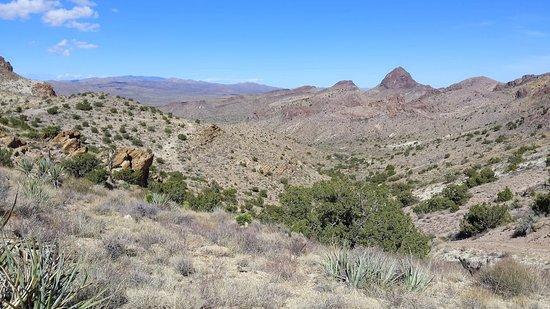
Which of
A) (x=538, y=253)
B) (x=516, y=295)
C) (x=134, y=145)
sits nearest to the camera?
(x=516, y=295)

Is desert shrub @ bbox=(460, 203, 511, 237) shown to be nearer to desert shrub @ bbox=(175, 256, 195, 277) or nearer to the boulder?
desert shrub @ bbox=(175, 256, 195, 277)

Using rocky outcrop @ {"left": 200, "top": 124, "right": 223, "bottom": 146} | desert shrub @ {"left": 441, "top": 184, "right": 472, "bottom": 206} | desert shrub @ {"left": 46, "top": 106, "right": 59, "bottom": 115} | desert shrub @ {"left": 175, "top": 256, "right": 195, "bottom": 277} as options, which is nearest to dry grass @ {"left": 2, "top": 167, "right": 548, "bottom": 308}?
desert shrub @ {"left": 175, "top": 256, "right": 195, "bottom": 277}

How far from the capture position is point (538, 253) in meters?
13.4

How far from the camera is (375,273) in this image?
7.76 metres

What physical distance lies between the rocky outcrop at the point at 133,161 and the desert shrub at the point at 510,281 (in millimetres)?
20757

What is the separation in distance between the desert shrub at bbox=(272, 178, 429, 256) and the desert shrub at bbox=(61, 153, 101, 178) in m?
11.3

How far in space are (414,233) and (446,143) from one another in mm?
55830

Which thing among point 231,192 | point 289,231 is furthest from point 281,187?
point 289,231

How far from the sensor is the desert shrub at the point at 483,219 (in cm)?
2125

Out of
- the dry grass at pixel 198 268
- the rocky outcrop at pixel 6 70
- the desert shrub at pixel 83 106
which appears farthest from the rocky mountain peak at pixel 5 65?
the dry grass at pixel 198 268

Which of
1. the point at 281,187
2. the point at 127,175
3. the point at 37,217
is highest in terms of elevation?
the point at 37,217

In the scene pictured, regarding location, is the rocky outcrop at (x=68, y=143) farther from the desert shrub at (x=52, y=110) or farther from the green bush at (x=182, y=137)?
the green bush at (x=182, y=137)

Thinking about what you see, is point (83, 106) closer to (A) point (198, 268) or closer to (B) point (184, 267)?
(A) point (198, 268)

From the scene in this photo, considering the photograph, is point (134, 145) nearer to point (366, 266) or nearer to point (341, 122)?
point (366, 266)
